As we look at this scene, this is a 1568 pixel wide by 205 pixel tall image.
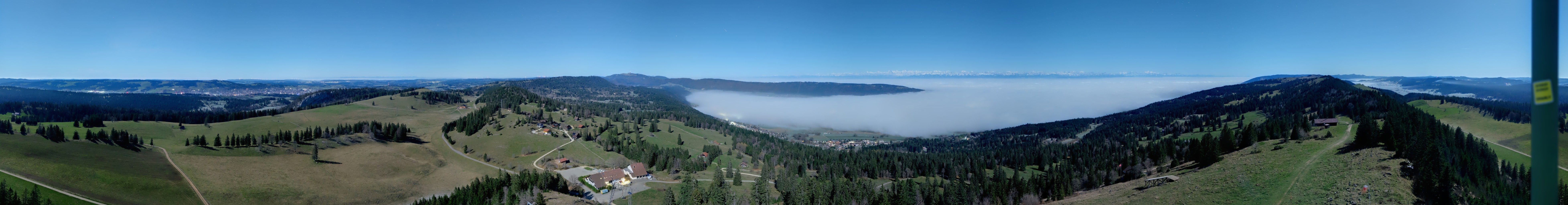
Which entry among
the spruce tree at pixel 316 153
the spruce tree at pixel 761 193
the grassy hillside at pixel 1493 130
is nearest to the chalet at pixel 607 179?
the spruce tree at pixel 761 193

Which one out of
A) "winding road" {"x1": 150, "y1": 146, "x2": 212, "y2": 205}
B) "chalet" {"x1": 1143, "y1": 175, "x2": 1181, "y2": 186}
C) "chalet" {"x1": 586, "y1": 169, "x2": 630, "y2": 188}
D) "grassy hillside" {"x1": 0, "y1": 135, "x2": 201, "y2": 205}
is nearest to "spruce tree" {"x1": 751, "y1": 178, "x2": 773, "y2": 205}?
"chalet" {"x1": 586, "y1": 169, "x2": 630, "y2": 188}

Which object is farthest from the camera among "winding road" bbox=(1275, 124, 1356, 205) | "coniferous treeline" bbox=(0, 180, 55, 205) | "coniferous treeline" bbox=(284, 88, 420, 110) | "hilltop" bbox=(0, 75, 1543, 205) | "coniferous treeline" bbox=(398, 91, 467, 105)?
"coniferous treeline" bbox=(284, 88, 420, 110)

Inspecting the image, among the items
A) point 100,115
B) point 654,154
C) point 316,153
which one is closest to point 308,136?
point 316,153

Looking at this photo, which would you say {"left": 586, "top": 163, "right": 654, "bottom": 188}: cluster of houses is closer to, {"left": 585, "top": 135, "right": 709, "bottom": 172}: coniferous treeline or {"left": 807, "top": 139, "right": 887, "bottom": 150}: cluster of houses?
{"left": 585, "top": 135, "right": 709, "bottom": 172}: coniferous treeline

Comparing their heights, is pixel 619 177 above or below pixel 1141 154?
below

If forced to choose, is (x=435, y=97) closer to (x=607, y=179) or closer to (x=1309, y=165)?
(x=607, y=179)

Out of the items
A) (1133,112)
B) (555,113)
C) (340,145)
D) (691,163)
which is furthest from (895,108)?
(340,145)

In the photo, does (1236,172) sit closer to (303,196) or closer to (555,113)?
(303,196)
